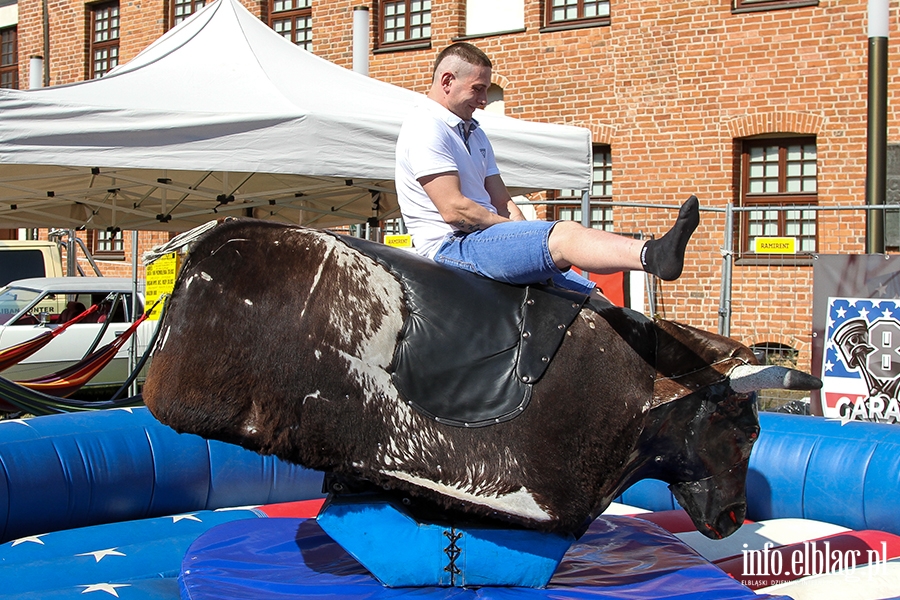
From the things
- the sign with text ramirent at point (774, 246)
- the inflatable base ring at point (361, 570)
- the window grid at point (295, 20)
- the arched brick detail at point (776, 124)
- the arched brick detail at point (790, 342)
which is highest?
the window grid at point (295, 20)

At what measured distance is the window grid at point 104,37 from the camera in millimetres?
18828

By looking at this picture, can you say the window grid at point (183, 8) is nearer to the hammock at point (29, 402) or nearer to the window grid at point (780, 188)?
the window grid at point (780, 188)

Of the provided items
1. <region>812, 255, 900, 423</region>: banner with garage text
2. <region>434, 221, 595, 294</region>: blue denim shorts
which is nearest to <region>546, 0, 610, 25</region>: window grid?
<region>812, 255, 900, 423</region>: banner with garage text

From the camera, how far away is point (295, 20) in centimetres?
1634

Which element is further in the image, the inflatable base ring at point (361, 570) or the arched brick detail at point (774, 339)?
the arched brick detail at point (774, 339)

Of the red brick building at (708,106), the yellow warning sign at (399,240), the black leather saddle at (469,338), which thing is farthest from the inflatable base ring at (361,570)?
the red brick building at (708,106)

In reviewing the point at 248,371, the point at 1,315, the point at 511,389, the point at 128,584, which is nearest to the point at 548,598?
the point at 511,389

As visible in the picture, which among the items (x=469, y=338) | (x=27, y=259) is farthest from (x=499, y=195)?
(x=27, y=259)

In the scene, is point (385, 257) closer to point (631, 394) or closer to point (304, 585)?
point (631, 394)

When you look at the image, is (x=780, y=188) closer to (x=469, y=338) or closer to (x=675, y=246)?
(x=469, y=338)

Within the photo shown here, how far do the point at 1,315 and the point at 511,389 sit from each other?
9.22 m

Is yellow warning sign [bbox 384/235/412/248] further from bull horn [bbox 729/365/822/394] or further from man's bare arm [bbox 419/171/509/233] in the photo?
bull horn [bbox 729/365/822/394]

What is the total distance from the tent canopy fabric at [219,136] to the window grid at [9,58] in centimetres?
1406

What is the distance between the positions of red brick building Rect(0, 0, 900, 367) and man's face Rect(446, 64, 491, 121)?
25.9 ft
